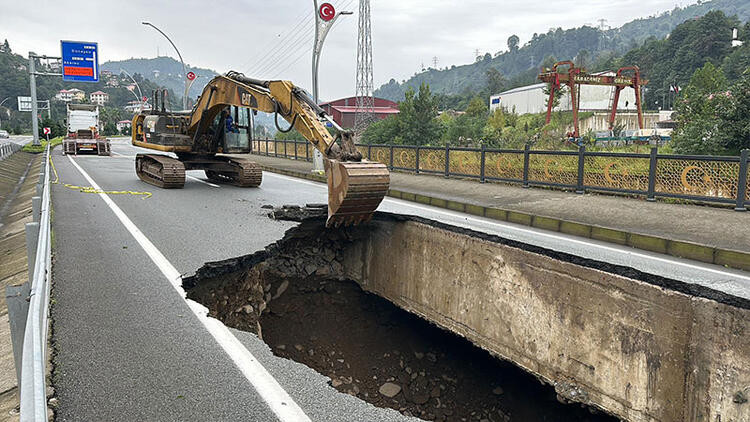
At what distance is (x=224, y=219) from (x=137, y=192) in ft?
15.0

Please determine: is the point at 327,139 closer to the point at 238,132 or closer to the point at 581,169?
the point at 238,132

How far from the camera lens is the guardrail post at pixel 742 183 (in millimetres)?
9164

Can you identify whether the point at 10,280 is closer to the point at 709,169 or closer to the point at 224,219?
the point at 224,219

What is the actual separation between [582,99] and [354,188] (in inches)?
2757

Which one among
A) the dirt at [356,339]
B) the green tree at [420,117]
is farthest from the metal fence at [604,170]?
the green tree at [420,117]

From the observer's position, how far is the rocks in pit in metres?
5.76

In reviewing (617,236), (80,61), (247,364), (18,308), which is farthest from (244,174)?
(80,61)

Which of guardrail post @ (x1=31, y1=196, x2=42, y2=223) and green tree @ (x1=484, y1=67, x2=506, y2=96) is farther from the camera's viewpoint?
green tree @ (x1=484, y1=67, x2=506, y2=96)

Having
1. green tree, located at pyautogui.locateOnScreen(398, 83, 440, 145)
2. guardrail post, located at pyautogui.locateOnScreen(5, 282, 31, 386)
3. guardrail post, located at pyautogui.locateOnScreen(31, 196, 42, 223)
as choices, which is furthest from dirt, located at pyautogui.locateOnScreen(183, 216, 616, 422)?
green tree, located at pyautogui.locateOnScreen(398, 83, 440, 145)

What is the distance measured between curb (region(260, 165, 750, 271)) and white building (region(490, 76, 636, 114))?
5452cm

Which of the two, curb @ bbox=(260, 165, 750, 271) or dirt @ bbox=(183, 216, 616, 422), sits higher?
curb @ bbox=(260, 165, 750, 271)

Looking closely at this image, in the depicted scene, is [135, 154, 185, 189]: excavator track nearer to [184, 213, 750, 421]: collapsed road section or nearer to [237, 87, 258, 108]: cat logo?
[237, 87, 258, 108]: cat logo

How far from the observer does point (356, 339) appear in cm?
680

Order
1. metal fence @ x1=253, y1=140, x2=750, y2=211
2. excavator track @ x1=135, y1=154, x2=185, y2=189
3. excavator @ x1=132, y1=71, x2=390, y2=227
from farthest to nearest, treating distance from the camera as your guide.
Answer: excavator track @ x1=135, y1=154, x2=185, y2=189 < metal fence @ x1=253, y1=140, x2=750, y2=211 < excavator @ x1=132, y1=71, x2=390, y2=227
